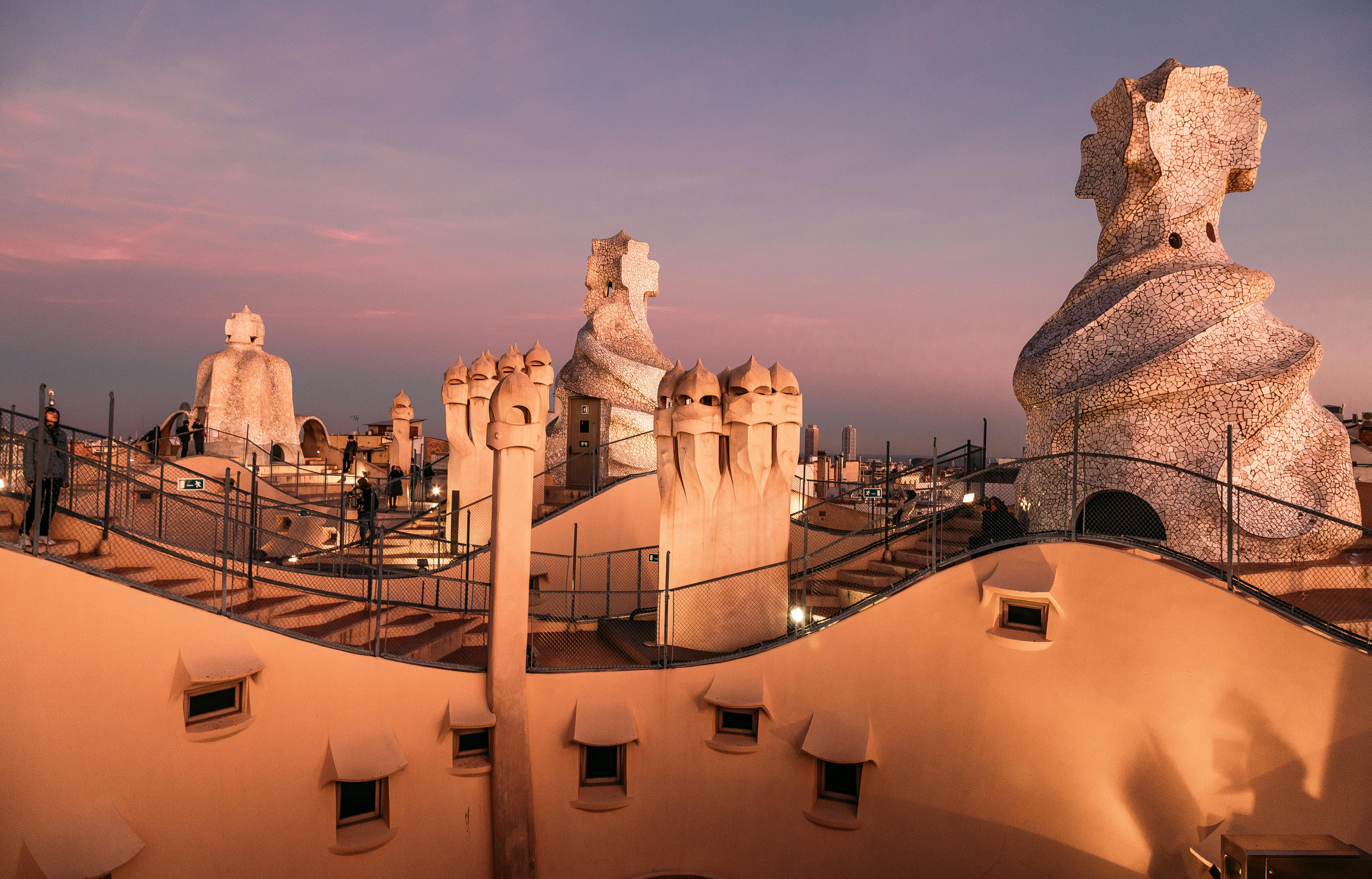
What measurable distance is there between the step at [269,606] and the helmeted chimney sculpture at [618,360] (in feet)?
27.3

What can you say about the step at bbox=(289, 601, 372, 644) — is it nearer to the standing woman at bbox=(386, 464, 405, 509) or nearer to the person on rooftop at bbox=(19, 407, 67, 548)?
the person on rooftop at bbox=(19, 407, 67, 548)

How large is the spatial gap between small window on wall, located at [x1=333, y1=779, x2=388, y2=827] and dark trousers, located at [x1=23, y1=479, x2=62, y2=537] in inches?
129

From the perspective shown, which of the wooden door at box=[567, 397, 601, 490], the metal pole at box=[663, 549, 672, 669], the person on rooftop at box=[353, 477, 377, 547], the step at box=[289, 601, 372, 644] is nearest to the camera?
the step at box=[289, 601, 372, 644]

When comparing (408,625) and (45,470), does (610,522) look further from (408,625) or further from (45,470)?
(45,470)

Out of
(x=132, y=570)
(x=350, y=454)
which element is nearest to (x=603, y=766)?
(x=132, y=570)

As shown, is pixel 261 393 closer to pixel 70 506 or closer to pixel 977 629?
pixel 70 506

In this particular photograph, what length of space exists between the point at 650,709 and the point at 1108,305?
7221 mm

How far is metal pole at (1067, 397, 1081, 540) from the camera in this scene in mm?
7250

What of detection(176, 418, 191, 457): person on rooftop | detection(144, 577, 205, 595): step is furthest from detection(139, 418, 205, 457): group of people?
detection(144, 577, 205, 595): step

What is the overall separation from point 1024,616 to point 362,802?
6549 millimetres

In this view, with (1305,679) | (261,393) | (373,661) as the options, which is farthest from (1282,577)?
(261,393)

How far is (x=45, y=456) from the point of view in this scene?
6.12 meters

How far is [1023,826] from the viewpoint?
285 inches

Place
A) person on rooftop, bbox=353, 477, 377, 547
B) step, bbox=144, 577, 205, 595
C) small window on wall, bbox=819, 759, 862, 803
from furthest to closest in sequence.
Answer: person on rooftop, bbox=353, 477, 377, 547 → small window on wall, bbox=819, 759, 862, 803 → step, bbox=144, 577, 205, 595
